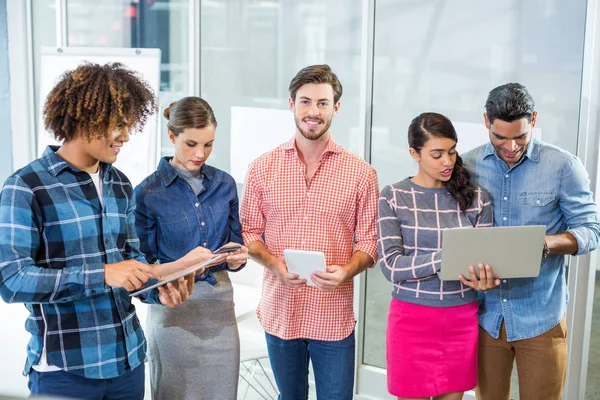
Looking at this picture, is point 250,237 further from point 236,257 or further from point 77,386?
point 77,386

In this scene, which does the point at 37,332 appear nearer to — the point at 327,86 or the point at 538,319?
the point at 327,86

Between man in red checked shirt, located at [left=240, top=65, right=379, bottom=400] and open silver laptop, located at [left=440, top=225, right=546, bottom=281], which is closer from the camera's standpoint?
open silver laptop, located at [left=440, top=225, right=546, bottom=281]

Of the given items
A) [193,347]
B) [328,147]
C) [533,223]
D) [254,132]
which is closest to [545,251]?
[533,223]

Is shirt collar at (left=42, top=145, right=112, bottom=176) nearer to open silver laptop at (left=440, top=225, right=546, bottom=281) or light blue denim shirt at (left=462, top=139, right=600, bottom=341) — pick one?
open silver laptop at (left=440, top=225, right=546, bottom=281)

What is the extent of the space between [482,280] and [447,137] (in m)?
0.54

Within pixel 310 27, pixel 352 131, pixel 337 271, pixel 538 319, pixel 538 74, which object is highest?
pixel 310 27

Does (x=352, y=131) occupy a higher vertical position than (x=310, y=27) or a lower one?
lower

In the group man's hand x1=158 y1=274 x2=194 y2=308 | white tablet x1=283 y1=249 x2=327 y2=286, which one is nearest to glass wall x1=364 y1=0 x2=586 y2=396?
white tablet x1=283 y1=249 x2=327 y2=286

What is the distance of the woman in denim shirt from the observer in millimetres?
2486

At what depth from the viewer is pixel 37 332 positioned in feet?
6.46

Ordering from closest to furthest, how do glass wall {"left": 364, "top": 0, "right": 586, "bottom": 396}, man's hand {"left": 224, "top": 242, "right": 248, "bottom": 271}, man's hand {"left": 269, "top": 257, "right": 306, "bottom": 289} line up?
man's hand {"left": 224, "top": 242, "right": 248, "bottom": 271} → man's hand {"left": 269, "top": 257, "right": 306, "bottom": 289} → glass wall {"left": 364, "top": 0, "right": 586, "bottom": 396}

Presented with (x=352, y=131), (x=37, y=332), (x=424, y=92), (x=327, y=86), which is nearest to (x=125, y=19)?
(x=352, y=131)

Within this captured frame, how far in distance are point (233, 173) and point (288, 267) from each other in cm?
180

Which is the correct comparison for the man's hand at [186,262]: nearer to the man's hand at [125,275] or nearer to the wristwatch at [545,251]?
the man's hand at [125,275]
